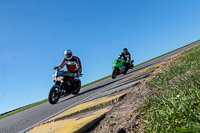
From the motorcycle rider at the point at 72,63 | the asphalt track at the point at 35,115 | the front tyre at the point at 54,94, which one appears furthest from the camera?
the motorcycle rider at the point at 72,63

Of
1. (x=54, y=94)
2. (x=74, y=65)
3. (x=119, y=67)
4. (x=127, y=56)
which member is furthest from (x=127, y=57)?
(x=54, y=94)

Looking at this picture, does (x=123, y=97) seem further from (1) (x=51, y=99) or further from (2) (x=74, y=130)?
(1) (x=51, y=99)

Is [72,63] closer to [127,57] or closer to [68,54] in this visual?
[68,54]

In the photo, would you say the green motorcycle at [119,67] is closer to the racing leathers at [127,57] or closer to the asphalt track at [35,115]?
the racing leathers at [127,57]

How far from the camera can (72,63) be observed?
337 inches

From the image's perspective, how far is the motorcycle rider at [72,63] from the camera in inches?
331

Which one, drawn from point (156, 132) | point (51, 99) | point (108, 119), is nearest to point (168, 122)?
point (156, 132)

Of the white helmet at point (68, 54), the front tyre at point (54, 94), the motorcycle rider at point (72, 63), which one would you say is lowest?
the front tyre at point (54, 94)

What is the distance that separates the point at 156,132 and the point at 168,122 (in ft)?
0.39

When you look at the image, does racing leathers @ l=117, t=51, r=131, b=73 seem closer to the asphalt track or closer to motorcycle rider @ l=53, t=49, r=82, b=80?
motorcycle rider @ l=53, t=49, r=82, b=80

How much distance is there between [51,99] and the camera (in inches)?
263

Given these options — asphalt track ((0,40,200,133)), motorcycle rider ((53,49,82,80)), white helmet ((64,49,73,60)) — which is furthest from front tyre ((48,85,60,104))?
white helmet ((64,49,73,60))

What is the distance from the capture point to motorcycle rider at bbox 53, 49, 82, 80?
8414 millimetres

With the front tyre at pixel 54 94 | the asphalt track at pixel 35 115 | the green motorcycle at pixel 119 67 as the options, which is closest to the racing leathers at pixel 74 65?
the front tyre at pixel 54 94
